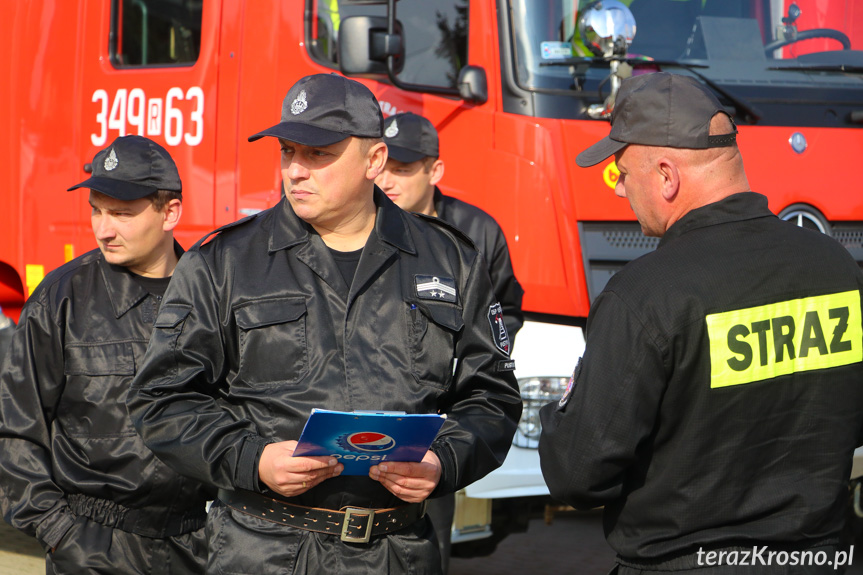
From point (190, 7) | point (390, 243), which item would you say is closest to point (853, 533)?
point (390, 243)

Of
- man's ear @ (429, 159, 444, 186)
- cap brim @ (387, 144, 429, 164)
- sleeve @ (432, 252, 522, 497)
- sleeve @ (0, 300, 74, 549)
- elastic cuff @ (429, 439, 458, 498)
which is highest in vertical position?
cap brim @ (387, 144, 429, 164)

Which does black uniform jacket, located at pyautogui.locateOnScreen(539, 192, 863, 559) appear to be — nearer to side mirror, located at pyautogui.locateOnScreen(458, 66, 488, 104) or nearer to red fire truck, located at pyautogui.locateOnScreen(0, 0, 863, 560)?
red fire truck, located at pyautogui.locateOnScreen(0, 0, 863, 560)

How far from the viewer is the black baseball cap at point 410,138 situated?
442cm

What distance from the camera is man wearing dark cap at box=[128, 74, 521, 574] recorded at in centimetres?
249

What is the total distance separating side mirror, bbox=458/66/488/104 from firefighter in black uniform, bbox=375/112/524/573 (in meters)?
0.22

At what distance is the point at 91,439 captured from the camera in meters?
3.21

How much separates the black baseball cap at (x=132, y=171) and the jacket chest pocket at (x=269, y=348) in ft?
3.34

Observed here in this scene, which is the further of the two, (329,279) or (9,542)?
(9,542)

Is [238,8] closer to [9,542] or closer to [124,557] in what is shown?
[124,557]

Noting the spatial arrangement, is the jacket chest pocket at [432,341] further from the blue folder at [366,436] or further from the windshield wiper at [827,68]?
the windshield wiper at [827,68]

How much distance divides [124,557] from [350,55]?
2.24 m

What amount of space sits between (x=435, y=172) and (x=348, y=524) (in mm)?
2368

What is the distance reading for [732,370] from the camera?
7.38 ft

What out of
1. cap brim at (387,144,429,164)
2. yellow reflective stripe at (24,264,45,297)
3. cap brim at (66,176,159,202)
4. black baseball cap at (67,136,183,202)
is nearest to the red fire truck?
cap brim at (387,144,429,164)
